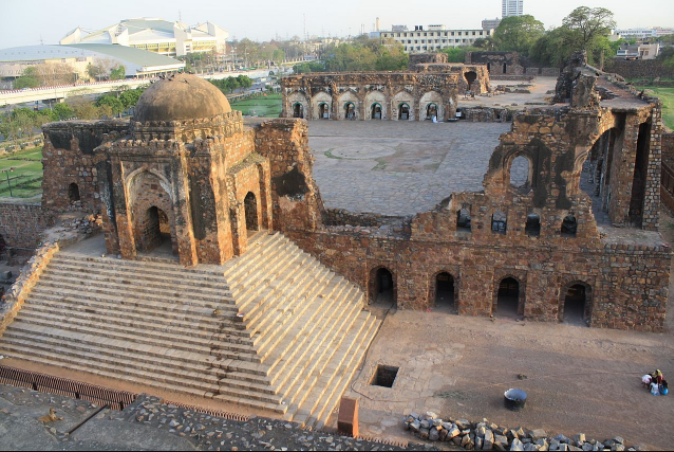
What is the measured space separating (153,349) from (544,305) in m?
9.00

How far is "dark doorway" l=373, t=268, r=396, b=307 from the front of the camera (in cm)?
1523

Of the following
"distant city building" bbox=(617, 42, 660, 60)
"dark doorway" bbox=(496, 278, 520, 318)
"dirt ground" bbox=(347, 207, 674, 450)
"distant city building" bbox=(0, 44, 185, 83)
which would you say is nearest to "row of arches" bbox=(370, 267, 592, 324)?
"dark doorway" bbox=(496, 278, 520, 318)

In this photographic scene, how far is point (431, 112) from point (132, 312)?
994 inches

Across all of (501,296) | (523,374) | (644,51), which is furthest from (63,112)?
(644,51)

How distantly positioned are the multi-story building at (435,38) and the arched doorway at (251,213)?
100646 millimetres

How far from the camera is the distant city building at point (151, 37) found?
441 feet

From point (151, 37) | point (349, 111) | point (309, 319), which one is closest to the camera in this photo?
point (309, 319)

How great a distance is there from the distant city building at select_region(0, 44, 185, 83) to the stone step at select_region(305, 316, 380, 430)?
8240 cm

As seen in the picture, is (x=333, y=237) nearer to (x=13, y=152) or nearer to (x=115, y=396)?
(x=115, y=396)

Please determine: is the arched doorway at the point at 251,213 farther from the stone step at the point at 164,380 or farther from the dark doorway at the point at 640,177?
the dark doorway at the point at 640,177

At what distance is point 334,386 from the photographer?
11.5 metres

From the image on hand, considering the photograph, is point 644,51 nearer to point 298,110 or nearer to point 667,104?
point 667,104

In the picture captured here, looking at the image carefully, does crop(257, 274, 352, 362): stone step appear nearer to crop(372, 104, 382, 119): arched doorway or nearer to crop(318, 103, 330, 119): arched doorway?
crop(372, 104, 382, 119): arched doorway

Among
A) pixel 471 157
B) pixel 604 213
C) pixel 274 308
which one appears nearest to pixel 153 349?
pixel 274 308
